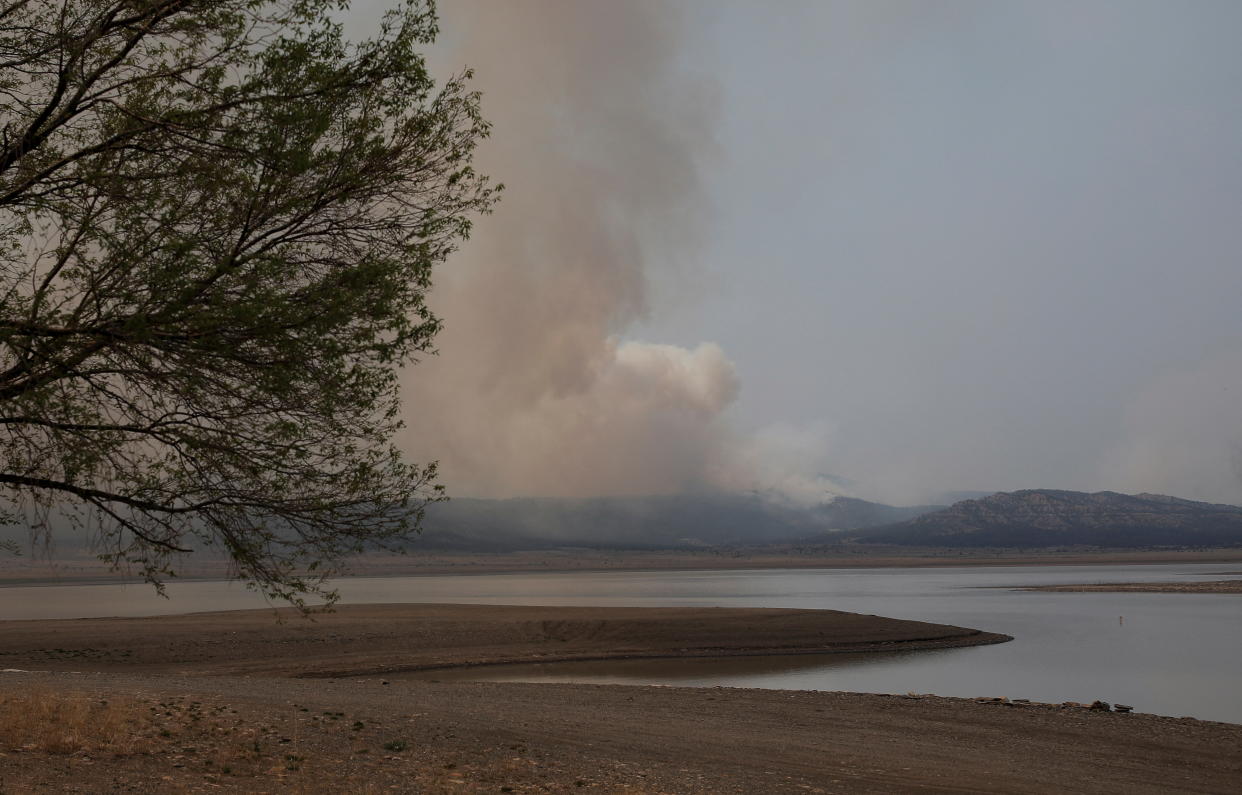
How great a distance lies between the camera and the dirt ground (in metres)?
14.5

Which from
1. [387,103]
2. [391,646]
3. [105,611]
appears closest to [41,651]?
[391,646]

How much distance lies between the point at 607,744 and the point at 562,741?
99 centimetres

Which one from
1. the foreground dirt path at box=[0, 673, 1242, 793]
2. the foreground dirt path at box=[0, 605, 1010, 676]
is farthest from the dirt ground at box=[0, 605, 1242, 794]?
the foreground dirt path at box=[0, 605, 1010, 676]

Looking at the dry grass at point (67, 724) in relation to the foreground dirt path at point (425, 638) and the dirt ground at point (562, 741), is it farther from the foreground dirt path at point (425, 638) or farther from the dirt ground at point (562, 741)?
the foreground dirt path at point (425, 638)

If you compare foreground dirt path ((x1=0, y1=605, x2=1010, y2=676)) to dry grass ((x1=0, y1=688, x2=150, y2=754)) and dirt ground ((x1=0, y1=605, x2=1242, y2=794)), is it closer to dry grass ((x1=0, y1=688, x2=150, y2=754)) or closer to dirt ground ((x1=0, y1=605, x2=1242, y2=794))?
dirt ground ((x1=0, y1=605, x2=1242, y2=794))

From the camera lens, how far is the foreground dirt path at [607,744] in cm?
1462

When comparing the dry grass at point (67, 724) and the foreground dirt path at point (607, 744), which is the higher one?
the dry grass at point (67, 724)

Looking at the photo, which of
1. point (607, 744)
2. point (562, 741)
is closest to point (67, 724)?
point (562, 741)

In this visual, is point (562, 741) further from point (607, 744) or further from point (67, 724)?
point (67, 724)

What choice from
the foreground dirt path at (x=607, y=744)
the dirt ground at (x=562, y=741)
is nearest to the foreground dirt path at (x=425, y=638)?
the dirt ground at (x=562, y=741)

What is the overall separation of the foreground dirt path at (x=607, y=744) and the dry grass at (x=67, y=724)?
0.42 metres

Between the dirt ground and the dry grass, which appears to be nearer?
the dry grass

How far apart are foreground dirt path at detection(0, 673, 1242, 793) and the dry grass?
1.36 ft

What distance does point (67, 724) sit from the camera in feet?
50.0
